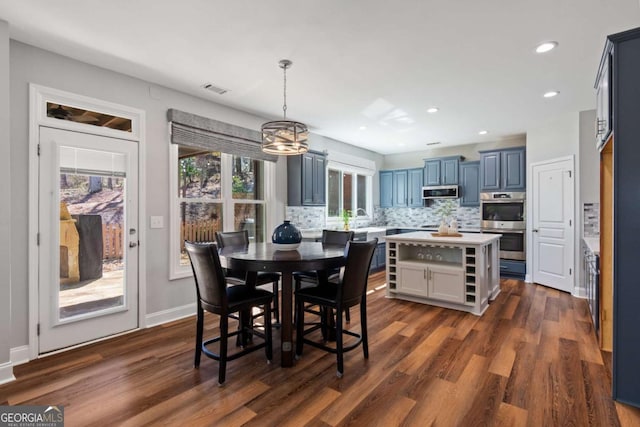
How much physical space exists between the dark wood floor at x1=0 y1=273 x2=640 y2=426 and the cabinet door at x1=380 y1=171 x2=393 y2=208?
4.43m

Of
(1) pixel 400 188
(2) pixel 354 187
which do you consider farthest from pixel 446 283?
(1) pixel 400 188

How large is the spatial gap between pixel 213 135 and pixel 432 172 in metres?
4.61

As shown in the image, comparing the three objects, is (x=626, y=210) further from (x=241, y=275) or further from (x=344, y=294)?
(x=241, y=275)

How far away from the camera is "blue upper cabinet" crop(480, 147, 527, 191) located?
17.8 feet

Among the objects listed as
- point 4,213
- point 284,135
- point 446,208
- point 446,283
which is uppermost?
point 284,135

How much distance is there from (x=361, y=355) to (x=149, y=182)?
2.70 metres

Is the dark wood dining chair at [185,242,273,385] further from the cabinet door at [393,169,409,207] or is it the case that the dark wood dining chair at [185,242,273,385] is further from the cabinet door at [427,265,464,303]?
the cabinet door at [393,169,409,207]

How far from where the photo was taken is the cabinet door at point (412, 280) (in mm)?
4078

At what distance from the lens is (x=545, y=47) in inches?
107

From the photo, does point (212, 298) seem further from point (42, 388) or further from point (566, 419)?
point (566, 419)

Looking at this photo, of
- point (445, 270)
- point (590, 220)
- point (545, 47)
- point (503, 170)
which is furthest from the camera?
point (503, 170)

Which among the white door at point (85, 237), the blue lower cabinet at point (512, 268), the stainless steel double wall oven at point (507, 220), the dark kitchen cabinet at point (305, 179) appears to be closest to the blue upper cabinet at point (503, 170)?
the stainless steel double wall oven at point (507, 220)

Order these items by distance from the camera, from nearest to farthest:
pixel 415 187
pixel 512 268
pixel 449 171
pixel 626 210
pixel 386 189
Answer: pixel 626 210 < pixel 512 268 < pixel 449 171 < pixel 415 187 < pixel 386 189

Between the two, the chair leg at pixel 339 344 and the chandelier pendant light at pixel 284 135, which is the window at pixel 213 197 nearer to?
the chandelier pendant light at pixel 284 135
